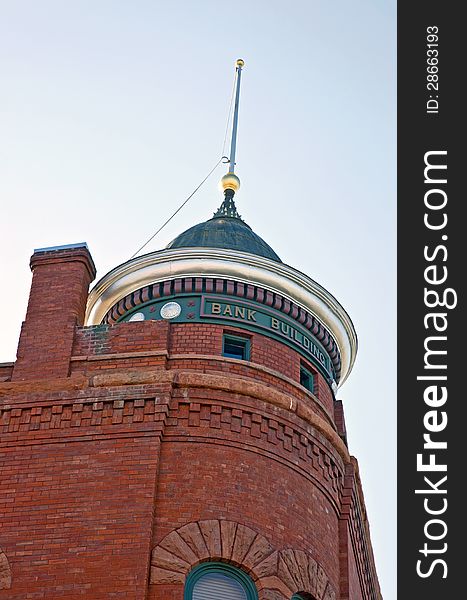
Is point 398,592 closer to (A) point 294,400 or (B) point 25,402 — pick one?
(A) point 294,400

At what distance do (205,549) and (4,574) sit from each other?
3.10m

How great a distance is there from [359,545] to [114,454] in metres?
6.38

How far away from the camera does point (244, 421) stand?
18828 millimetres

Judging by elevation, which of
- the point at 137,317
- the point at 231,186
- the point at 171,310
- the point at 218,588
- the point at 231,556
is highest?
the point at 231,186

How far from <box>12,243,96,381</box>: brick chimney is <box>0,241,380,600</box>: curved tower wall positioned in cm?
4

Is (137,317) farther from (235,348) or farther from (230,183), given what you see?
(230,183)

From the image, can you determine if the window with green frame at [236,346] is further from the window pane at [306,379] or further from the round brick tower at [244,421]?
the window pane at [306,379]

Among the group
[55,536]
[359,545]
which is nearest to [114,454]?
[55,536]

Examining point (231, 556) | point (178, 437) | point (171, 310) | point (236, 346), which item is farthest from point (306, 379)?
point (231, 556)

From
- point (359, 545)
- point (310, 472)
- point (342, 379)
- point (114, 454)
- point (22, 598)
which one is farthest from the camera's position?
point (342, 379)

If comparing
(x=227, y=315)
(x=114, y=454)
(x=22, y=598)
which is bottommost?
(x=22, y=598)

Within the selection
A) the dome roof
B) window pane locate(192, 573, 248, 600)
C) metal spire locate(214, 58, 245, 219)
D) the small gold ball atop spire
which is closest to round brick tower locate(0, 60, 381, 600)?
window pane locate(192, 573, 248, 600)

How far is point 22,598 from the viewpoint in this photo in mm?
16672

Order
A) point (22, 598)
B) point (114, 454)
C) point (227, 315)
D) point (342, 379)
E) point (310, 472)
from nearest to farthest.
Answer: point (22, 598) → point (114, 454) → point (310, 472) → point (227, 315) → point (342, 379)
